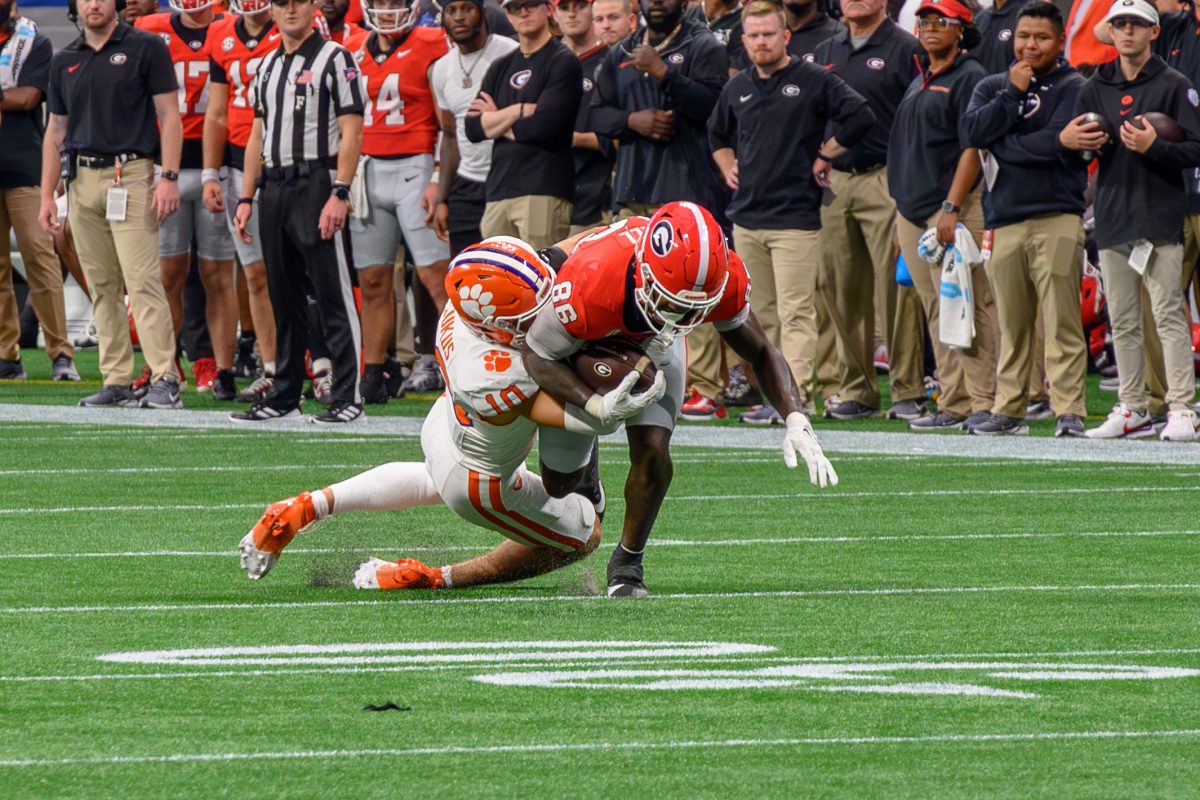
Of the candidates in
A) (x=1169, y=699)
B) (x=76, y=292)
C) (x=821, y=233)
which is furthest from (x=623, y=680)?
(x=76, y=292)

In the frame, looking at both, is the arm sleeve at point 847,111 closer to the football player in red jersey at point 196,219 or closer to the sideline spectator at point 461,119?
the sideline spectator at point 461,119

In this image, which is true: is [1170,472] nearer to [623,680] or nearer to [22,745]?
[623,680]

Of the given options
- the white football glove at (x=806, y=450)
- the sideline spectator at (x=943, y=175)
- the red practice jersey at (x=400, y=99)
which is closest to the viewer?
the white football glove at (x=806, y=450)

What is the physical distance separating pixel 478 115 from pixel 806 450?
6.86 m

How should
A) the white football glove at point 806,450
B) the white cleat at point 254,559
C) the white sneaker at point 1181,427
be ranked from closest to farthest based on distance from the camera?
the white football glove at point 806,450
the white cleat at point 254,559
the white sneaker at point 1181,427

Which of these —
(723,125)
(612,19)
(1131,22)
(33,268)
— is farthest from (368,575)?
(33,268)

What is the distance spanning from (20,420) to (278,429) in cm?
167

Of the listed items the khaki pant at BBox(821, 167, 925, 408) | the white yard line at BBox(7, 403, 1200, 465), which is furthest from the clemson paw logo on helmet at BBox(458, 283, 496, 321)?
the khaki pant at BBox(821, 167, 925, 408)

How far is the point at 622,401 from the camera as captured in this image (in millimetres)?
6645

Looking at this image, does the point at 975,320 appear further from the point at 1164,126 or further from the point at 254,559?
the point at 254,559

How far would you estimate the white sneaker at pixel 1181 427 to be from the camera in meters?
11.9

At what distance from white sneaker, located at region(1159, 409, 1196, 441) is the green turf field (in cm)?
143

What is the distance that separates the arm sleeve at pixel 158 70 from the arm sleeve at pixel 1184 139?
558 cm

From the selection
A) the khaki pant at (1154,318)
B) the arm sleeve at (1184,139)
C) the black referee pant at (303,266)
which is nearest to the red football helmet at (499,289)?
the arm sleeve at (1184,139)
